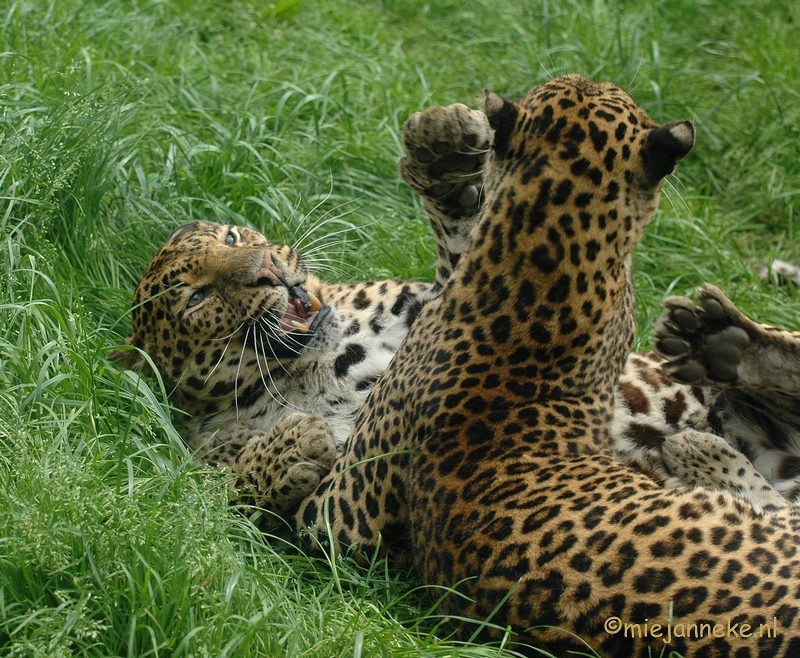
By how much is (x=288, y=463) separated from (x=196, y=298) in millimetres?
1120

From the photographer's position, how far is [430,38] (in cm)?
1120

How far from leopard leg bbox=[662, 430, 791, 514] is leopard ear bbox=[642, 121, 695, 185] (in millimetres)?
1447

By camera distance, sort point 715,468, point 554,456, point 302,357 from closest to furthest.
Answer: point 554,456
point 715,468
point 302,357

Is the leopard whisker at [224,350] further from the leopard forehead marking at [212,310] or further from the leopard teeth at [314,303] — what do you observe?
the leopard teeth at [314,303]

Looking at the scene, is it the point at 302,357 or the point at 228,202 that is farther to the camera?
the point at 228,202

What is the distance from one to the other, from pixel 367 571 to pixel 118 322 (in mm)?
2329

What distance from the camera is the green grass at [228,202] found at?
14.5 ft

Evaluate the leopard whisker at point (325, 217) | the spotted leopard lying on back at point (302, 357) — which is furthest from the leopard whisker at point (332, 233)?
the spotted leopard lying on back at point (302, 357)

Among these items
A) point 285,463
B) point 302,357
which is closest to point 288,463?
point 285,463

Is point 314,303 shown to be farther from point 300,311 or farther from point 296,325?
point 296,325

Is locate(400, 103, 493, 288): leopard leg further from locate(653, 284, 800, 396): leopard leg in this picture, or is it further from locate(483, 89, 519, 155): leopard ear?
locate(653, 284, 800, 396): leopard leg

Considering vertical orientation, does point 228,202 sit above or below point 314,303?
→ above

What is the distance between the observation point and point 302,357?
6445mm

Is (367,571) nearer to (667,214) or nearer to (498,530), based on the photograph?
(498,530)
